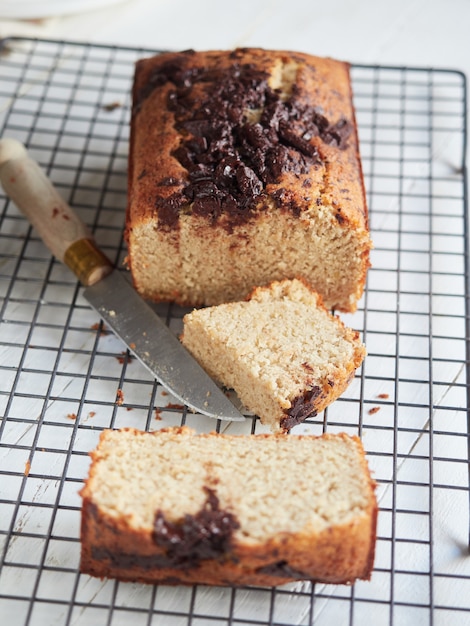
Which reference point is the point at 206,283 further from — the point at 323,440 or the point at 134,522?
the point at 134,522

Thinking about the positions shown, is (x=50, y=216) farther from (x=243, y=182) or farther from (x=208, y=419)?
(x=208, y=419)

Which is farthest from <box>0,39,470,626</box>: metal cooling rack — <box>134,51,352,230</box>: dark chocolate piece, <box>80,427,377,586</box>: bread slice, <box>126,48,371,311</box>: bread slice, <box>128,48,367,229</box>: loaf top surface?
<box>134,51,352,230</box>: dark chocolate piece

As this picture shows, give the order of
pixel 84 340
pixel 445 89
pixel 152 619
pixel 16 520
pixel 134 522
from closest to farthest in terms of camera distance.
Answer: pixel 134 522 → pixel 152 619 → pixel 16 520 → pixel 84 340 → pixel 445 89

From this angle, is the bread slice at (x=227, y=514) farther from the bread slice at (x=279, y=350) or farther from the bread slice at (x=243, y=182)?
the bread slice at (x=243, y=182)

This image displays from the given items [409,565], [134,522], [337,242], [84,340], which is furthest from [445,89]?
[134,522]

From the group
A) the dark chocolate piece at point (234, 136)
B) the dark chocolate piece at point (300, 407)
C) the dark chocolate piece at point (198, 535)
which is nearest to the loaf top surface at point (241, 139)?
the dark chocolate piece at point (234, 136)

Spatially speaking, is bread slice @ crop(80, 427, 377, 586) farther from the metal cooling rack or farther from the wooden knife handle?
the wooden knife handle
